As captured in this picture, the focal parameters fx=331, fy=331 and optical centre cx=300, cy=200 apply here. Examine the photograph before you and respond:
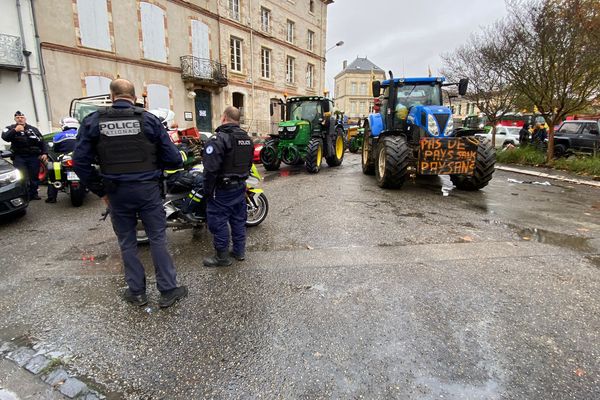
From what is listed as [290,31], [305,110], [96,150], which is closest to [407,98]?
Answer: [305,110]

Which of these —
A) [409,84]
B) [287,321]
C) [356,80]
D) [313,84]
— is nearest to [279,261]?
[287,321]

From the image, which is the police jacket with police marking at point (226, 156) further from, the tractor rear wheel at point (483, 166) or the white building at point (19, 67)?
the white building at point (19, 67)

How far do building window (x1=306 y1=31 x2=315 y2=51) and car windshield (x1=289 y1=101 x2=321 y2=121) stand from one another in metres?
18.2

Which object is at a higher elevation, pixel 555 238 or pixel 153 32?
pixel 153 32

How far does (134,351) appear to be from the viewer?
222 cm

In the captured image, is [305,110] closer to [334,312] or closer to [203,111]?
[334,312]

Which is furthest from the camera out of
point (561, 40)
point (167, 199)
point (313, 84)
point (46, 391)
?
point (313, 84)

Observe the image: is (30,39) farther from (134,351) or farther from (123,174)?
(134,351)

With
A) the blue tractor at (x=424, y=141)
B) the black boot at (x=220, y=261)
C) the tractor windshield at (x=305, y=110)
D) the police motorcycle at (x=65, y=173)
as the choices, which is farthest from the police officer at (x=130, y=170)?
the tractor windshield at (x=305, y=110)

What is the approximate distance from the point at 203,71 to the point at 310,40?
12111 millimetres

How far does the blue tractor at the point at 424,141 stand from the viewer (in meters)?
6.60

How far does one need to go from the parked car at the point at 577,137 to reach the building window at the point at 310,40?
1902 cm

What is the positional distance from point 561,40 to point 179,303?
42.1 feet

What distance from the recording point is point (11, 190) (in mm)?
4902
